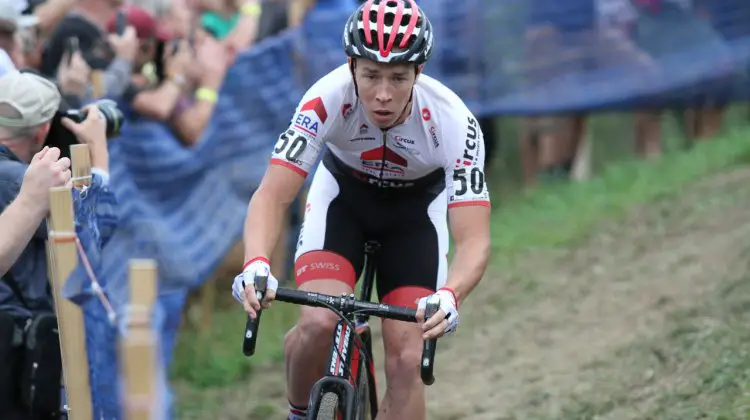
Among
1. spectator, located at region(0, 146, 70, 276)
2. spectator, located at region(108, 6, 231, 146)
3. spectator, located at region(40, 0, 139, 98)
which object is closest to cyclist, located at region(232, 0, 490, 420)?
spectator, located at region(0, 146, 70, 276)

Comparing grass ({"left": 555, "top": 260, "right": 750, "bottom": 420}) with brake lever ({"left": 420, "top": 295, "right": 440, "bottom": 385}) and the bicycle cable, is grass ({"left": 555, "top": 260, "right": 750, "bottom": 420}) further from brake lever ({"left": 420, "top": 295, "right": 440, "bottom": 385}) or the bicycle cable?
brake lever ({"left": 420, "top": 295, "right": 440, "bottom": 385})

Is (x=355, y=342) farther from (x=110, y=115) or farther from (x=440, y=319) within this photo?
(x=110, y=115)

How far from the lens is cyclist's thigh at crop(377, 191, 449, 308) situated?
559 centimetres

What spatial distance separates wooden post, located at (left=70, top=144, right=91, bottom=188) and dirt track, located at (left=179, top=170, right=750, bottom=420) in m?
3.31

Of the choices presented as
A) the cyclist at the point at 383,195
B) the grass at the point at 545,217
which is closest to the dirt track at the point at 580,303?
the grass at the point at 545,217

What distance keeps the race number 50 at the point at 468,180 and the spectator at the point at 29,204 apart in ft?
5.46

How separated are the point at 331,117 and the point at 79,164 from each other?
1.10 m

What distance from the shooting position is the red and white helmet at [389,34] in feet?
16.5

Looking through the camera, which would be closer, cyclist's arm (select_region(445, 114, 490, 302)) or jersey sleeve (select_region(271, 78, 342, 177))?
cyclist's arm (select_region(445, 114, 490, 302))

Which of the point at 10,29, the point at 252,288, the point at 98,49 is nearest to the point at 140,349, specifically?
the point at 252,288

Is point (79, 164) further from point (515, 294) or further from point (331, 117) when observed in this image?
point (515, 294)

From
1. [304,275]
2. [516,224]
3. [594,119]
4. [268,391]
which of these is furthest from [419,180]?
[594,119]

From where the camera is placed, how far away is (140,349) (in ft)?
10.8

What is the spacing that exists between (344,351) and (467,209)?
2.59 ft
